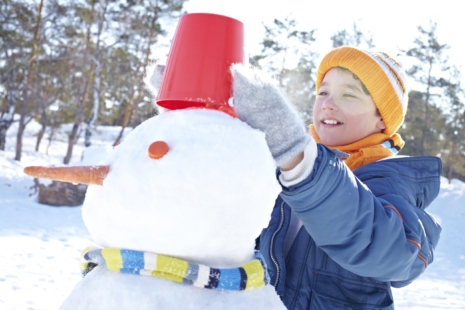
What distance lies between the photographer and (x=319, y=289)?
56.2 inches

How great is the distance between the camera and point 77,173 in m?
0.80

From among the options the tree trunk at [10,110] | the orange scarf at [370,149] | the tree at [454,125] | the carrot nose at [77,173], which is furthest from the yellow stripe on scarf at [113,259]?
the tree at [454,125]

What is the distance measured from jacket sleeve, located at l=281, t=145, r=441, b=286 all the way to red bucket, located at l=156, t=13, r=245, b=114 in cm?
29

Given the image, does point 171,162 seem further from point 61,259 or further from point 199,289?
point 61,259

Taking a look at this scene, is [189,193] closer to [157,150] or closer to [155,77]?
[157,150]

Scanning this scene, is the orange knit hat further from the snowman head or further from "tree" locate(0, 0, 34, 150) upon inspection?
"tree" locate(0, 0, 34, 150)

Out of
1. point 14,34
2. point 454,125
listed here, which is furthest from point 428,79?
point 14,34

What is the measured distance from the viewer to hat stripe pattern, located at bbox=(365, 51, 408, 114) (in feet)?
A: 5.48

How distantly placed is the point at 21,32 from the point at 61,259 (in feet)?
39.7

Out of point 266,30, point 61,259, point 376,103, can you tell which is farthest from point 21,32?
point 376,103

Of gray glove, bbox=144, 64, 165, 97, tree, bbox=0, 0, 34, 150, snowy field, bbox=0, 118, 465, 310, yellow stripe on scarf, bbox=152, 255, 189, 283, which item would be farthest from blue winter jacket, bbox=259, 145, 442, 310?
tree, bbox=0, 0, 34, 150

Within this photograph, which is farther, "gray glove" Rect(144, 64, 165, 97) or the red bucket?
"gray glove" Rect(144, 64, 165, 97)

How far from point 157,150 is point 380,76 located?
1.19 meters

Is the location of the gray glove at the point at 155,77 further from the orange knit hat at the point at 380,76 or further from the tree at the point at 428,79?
the tree at the point at 428,79
